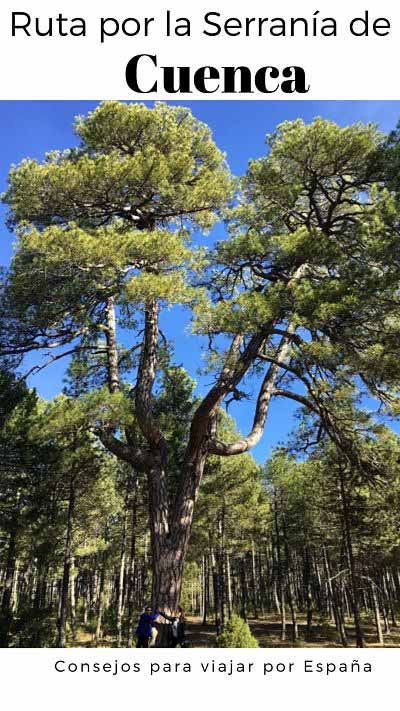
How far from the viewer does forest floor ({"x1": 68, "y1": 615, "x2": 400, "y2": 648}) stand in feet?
64.0

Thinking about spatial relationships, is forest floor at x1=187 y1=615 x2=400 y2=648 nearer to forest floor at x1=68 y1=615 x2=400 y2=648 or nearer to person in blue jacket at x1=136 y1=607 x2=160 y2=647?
forest floor at x1=68 y1=615 x2=400 y2=648

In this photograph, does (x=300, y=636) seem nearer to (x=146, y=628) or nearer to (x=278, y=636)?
(x=278, y=636)

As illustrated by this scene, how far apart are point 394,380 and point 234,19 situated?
5175 millimetres

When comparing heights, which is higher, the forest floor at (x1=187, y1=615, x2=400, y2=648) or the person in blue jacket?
the person in blue jacket

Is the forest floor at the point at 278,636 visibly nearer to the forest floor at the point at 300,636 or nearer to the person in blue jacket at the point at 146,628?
the forest floor at the point at 300,636

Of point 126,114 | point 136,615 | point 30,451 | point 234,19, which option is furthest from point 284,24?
point 136,615

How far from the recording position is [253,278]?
1035 cm

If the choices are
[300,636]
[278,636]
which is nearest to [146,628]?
[278,636]

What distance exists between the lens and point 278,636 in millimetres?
21688

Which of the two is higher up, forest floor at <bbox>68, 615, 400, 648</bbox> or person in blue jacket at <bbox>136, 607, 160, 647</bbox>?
person in blue jacket at <bbox>136, 607, 160, 647</bbox>

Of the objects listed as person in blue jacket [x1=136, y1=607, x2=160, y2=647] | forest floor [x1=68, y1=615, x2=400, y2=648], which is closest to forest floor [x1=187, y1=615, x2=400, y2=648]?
forest floor [x1=68, y1=615, x2=400, y2=648]

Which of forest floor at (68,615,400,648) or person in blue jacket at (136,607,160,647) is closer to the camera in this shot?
person in blue jacket at (136,607,160,647)

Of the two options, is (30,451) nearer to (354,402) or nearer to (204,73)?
(354,402)

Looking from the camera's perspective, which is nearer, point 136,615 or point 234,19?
point 234,19
